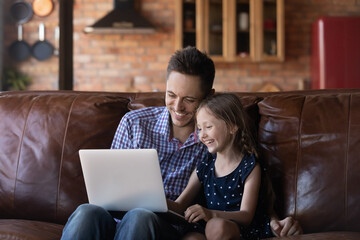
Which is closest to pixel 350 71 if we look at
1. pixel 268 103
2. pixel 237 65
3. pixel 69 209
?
pixel 237 65

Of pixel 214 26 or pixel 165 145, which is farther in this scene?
pixel 214 26

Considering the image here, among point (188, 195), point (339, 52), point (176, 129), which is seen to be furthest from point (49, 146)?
point (339, 52)

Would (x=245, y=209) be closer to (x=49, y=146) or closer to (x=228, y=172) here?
(x=228, y=172)

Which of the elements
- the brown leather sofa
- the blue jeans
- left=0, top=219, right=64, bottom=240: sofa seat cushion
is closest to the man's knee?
the blue jeans

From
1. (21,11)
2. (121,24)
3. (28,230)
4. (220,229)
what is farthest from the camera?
(121,24)

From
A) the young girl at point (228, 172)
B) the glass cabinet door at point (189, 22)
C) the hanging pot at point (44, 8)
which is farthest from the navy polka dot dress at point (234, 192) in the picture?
the glass cabinet door at point (189, 22)

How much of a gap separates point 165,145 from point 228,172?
0.28 meters

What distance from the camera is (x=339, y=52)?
17.7ft

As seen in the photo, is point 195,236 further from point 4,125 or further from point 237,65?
point 237,65

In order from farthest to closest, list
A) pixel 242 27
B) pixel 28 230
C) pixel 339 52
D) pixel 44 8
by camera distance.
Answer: pixel 242 27 → pixel 339 52 → pixel 44 8 → pixel 28 230

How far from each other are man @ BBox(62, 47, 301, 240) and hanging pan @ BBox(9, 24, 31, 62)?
236 cm

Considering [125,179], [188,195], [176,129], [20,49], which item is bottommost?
[188,195]

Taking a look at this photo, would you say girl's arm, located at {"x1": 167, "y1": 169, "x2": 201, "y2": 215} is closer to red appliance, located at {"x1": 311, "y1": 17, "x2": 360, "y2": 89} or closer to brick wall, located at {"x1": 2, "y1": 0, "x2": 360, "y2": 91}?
red appliance, located at {"x1": 311, "y1": 17, "x2": 360, "y2": 89}

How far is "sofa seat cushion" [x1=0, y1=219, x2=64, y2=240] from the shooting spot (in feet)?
5.66
